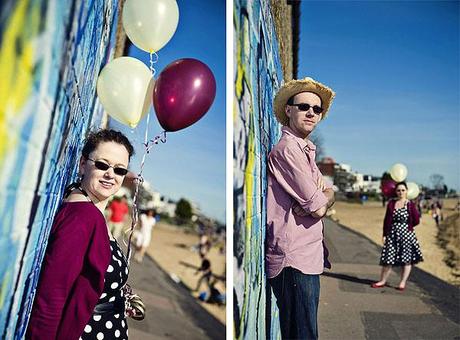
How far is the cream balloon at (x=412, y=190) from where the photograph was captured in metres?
2.89

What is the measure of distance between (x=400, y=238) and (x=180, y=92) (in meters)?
1.42

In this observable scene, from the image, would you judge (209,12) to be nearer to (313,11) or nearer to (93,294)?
(313,11)

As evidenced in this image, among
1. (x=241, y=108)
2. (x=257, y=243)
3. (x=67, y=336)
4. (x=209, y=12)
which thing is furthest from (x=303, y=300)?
(x=209, y=12)

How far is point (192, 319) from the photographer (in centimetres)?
518

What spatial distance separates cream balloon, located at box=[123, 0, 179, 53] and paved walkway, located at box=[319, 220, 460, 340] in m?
1.23

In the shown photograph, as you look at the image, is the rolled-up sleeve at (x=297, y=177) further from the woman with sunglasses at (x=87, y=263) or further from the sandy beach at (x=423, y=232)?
the woman with sunglasses at (x=87, y=263)

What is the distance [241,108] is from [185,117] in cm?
28

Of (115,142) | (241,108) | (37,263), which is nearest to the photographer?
(37,263)

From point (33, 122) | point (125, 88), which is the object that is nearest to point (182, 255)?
point (125, 88)

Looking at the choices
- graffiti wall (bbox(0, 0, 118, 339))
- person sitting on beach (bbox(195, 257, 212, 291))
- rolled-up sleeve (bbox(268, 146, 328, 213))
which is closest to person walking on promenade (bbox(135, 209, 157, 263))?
person sitting on beach (bbox(195, 257, 212, 291))

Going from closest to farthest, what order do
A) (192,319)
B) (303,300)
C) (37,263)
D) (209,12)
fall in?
(37,263) → (303,300) → (209,12) → (192,319)

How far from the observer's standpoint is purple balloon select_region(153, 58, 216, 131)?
7.93 ft

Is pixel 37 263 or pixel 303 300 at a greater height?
pixel 37 263

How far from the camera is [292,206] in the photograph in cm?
253
